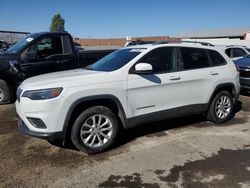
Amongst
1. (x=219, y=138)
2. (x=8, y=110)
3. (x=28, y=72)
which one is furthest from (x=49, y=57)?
(x=219, y=138)

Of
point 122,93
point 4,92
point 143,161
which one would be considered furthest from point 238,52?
point 143,161

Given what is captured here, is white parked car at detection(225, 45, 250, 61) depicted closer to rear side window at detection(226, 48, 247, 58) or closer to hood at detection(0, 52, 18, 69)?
rear side window at detection(226, 48, 247, 58)

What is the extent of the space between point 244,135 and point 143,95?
220cm

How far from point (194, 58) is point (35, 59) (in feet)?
14.1

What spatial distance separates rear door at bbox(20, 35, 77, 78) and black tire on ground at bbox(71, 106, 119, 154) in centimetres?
385

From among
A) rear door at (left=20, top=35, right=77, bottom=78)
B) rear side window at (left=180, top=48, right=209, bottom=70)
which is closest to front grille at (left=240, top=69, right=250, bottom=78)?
rear side window at (left=180, top=48, right=209, bottom=70)

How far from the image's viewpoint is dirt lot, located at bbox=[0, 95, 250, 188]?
3.90 meters

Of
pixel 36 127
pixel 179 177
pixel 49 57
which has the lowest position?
pixel 179 177

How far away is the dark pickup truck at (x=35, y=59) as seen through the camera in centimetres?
786

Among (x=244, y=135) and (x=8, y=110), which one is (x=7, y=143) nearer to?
(x=8, y=110)

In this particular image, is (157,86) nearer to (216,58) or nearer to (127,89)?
(127,89)

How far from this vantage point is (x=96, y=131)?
4734 millimetres

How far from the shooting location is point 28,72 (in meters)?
7.91

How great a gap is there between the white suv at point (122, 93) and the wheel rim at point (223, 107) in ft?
0.15
